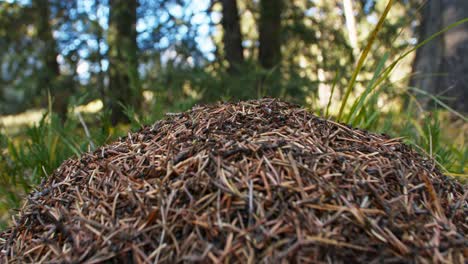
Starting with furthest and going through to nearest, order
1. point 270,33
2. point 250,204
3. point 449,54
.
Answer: point 270,33, point 449,54, point 250,204

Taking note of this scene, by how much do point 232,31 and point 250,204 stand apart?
16.5ft

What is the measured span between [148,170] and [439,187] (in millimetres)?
901

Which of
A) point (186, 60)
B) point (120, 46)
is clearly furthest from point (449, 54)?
point (120, 46)

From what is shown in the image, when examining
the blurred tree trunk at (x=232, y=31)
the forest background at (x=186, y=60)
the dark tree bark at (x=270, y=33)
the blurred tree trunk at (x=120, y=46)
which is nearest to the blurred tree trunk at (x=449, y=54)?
the forest background at (x=186, y=60)

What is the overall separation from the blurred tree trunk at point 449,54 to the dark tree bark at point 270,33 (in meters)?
1.97

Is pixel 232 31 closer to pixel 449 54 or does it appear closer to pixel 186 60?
pixel 186 60

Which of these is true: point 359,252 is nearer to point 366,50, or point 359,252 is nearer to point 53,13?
point 366,50

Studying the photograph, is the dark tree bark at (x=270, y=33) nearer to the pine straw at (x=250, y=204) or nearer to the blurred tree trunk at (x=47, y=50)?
the blurred tree trunk at (x=47, y=50)

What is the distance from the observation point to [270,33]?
595 centimetres

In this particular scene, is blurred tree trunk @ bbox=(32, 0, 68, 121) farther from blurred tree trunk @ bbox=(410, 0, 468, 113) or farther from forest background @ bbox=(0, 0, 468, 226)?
blurred tree trunk @ bbox=(410, 0, 468, 113)

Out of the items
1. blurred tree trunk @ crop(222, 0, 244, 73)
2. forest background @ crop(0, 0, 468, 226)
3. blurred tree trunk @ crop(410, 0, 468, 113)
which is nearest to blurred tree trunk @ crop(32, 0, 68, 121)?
forest background @ crop(0, 0, 468, 226)

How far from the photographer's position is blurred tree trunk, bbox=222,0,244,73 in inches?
219

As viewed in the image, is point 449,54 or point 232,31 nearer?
point 449,54

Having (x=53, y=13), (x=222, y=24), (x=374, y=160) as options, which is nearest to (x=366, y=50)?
(x=374, y=160)
